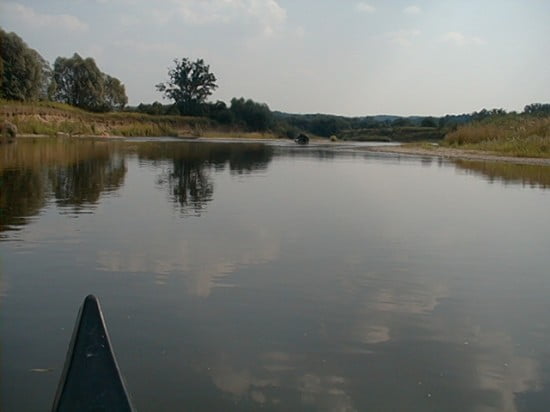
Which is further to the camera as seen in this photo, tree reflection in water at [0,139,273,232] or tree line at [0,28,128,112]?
tree line at [0,28,128,112]

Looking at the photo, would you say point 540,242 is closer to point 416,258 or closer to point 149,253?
point 416,258

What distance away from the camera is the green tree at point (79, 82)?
8381 centimetres

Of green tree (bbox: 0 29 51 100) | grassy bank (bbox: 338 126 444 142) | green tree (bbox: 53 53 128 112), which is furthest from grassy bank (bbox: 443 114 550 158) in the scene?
green tree (bbox: 53 53 128 112)

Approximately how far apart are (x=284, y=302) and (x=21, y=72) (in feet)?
207

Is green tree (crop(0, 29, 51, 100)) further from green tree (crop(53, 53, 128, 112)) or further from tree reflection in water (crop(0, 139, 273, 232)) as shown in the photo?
tree reflection in water (crop(0, 139, 273, 232))

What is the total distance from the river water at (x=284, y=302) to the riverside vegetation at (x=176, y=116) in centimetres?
1519

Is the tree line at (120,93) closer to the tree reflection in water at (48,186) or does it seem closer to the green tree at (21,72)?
the green tree at (21,72)

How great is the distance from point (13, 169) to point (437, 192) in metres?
14.1

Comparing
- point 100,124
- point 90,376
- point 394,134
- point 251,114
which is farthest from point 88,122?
point 90,376

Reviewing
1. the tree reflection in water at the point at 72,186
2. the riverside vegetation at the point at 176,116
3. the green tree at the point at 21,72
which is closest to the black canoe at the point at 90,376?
the tree reflection in water at the point at 72,186

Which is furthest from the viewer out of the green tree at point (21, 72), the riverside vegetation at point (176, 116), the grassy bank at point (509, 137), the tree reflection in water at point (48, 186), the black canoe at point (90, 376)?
the green tree at point (21, 72)

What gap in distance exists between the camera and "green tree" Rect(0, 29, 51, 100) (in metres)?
58.5

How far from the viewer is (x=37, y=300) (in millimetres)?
6305

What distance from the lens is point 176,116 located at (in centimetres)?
9500
